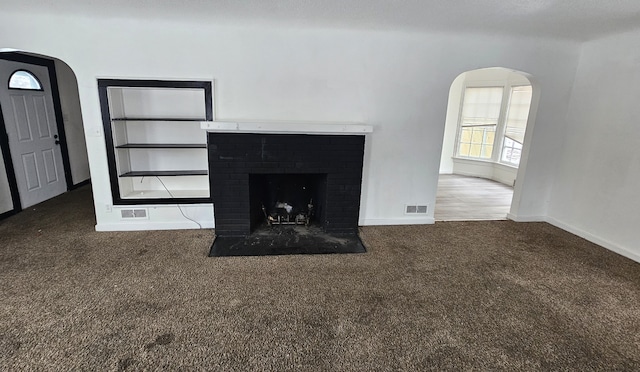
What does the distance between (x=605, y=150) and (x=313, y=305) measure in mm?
3674

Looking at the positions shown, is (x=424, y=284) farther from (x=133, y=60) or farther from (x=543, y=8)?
(x=133, y=60)

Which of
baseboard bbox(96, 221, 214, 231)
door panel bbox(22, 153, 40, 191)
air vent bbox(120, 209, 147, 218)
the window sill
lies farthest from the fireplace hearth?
the window sill

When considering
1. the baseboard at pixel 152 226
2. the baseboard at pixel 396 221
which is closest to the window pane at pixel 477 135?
the baseboard at pixel 396 221

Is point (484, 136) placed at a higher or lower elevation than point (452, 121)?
lower

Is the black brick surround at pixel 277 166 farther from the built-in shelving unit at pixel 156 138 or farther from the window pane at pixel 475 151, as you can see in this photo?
the window pane at pixel 475 151

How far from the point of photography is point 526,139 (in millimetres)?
4113

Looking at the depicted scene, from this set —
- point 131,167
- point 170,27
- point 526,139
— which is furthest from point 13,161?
point 526,139

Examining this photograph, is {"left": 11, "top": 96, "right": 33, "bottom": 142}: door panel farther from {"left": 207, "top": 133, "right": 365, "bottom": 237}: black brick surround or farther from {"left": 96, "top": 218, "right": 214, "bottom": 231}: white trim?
{"left": 207, "top": 133, "right": 365, "bottom": 237}: black brick surround

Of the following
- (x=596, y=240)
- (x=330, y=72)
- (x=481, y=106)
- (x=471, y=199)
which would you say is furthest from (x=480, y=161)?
(x=330, y=72)

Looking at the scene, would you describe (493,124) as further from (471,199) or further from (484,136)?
(471,199)

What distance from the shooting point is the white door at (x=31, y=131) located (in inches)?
159

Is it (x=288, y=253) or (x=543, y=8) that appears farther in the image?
(x=288, y=253)

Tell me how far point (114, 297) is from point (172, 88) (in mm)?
2095

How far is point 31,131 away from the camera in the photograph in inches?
172
